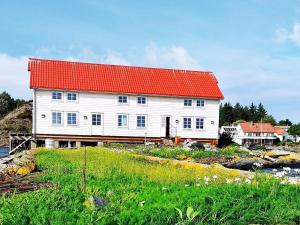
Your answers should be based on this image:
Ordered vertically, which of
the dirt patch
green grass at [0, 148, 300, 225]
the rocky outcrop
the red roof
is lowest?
the rocky outcrop

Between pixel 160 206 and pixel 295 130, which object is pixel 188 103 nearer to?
pixel 160 206

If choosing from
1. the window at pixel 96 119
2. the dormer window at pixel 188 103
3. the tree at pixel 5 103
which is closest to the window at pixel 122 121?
the window at pixel 96 119

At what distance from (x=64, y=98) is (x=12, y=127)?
77.9ft

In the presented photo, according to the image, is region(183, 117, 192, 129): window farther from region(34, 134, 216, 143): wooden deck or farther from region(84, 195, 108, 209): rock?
region(84, 195, 108, 209): rock

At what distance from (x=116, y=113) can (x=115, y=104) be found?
2.59ft

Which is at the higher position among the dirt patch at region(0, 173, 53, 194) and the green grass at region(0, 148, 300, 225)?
the green grass at region(0, 148, 300, 225)

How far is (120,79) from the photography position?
127 feet

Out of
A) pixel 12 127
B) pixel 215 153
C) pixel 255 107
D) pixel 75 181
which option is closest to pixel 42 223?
pixel 75 181

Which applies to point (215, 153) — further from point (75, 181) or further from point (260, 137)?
point (260, 137)

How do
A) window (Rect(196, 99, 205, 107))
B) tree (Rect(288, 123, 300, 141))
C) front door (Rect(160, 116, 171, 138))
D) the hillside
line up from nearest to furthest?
1. front door (Rect(160, 116, 171, 138))
2. window (Rect(196, 99, 205, 107))
3. the hillside
4. tree (Rect(288, 123, 300, 141))

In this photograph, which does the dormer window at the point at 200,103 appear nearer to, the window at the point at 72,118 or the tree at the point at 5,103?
the window at the point at 72,118

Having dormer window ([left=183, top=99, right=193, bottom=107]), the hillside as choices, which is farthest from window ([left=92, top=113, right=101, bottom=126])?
the hillside

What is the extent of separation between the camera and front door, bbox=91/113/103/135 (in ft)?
120

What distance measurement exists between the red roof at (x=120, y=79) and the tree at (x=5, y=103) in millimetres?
50699
